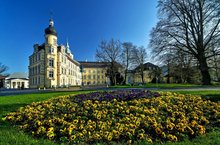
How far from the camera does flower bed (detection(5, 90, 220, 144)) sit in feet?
18.0

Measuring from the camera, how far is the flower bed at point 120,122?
548 centimetres

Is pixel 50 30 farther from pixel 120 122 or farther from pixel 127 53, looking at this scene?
pixel 120 122

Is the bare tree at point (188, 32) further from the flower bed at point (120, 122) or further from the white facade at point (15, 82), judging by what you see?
the white facade at point (15, 82)

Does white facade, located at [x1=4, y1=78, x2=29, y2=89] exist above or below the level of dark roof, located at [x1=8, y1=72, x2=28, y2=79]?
below

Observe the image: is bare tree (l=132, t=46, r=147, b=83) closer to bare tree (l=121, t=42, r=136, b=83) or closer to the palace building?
bare tree (l=121, t=42, r=136, b=83)

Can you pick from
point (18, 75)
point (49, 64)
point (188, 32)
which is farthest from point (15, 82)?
point (188, 32)

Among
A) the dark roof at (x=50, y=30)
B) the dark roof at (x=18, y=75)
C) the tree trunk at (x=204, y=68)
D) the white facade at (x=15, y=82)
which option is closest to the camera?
the tree trunk at (x=204, y=68)

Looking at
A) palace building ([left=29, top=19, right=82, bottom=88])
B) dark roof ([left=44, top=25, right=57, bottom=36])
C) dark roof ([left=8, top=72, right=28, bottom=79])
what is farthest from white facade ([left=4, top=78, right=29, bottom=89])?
dark roof ([left=44, top=25, right=57, bottom=36])

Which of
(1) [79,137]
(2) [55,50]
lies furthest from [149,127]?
(2) [55,50]

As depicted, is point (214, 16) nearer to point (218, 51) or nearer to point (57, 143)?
point (218, 51)

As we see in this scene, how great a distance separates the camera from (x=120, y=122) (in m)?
6.58

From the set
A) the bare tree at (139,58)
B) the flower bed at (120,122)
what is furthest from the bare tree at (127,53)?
the flower bed at (120,122)

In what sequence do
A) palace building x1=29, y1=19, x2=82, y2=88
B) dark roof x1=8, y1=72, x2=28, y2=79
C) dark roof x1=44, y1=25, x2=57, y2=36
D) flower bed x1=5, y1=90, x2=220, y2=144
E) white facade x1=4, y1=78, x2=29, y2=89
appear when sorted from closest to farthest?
flower bed x1=5, y1=90, x2=220, y2=144 < palace building x1=29, y1=19, x2=82, y2=88 < dark roof x1=44, y1=25, x2=57, y2=36 < white facade x1=4, y1=78, x2=29, y2=89 < dark roof x1=8, y1=72, x2=28, y2=79

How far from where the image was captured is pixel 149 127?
6.06 metres
